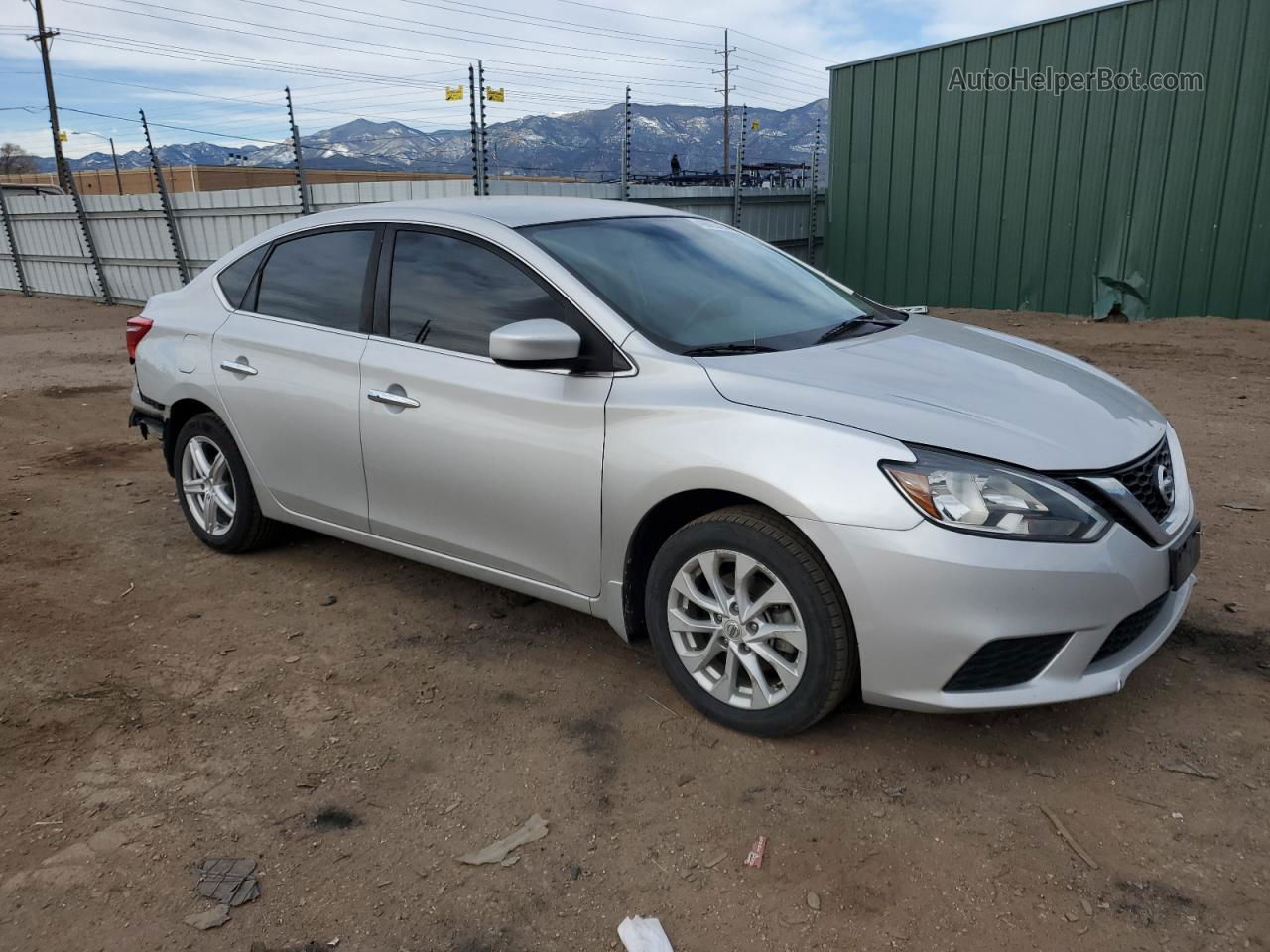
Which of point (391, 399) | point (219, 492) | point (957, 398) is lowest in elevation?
point (219, 492)

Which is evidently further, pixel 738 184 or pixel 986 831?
pixel 738 184

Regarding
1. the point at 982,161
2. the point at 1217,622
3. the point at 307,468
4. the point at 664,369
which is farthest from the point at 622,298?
the point at 982,161

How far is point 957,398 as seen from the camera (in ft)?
9.61

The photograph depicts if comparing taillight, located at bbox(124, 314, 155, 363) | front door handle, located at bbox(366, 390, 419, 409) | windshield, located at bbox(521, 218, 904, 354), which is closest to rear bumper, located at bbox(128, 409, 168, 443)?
taillight, located at bbox(124, 314, 155, 363)

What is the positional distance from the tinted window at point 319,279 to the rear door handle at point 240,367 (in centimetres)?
25

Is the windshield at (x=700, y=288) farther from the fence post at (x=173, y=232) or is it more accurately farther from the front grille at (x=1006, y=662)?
the fence post at (x=173, y=232)

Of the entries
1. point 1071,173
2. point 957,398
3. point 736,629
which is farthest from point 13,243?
point 957,398

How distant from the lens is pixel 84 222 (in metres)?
18.4

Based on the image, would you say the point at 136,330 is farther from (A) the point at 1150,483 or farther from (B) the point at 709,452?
(A) the point at 1150,483

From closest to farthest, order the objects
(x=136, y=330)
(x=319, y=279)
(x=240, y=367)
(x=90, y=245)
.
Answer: (x=319, y=279) → (x=240, y=367) → (x=136, y=330) → (x=90, y=245)

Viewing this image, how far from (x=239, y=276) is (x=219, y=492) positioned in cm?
103

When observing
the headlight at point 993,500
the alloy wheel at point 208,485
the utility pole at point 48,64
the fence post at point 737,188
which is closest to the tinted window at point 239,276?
the alloy wheel at point 208,485

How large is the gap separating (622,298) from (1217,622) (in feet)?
8.48

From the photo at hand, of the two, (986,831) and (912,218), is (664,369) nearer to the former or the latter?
(986,831)
